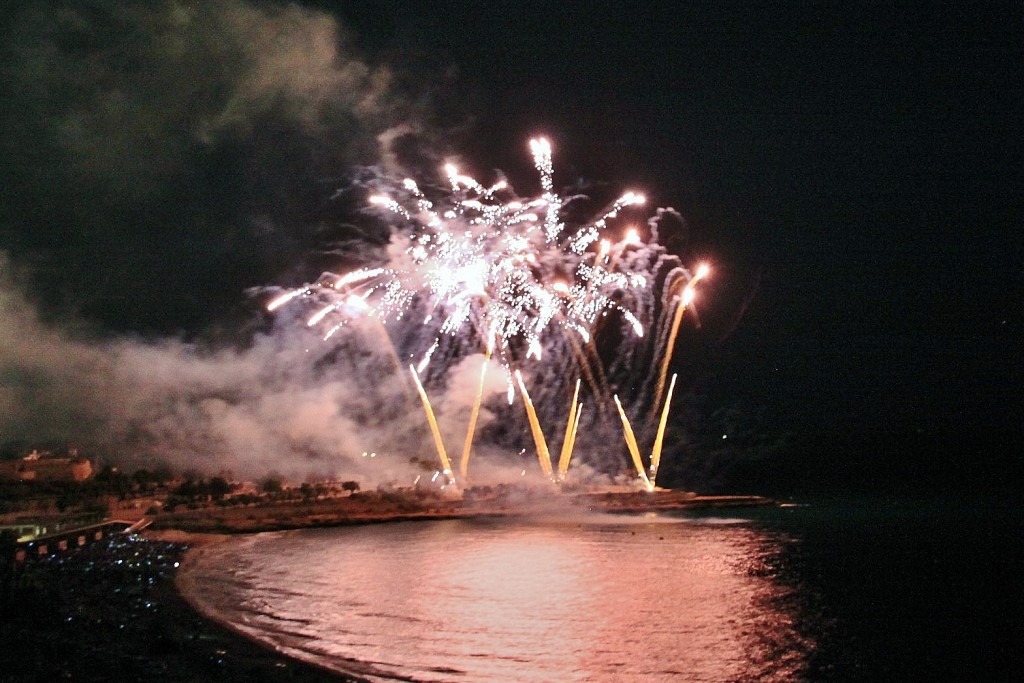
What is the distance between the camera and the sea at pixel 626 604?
12234mm

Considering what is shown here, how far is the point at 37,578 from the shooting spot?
17.8 meters

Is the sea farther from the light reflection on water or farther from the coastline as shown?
the coastline

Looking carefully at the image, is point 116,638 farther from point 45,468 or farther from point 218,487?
point 45,468

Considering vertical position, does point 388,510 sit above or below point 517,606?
above

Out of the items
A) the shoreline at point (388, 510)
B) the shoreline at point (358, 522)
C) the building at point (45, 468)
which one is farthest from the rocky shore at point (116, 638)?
the building at point (45, 468)

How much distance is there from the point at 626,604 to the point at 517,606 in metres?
2.34

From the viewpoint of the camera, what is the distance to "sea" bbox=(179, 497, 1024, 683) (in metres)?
12.2

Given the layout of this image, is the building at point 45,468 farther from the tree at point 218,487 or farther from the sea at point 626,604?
the sea at point 626,604

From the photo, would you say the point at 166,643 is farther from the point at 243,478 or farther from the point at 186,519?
the point at 243,478

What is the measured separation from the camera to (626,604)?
17.4m

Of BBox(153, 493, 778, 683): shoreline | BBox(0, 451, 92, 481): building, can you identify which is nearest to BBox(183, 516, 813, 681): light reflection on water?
BBox(153, 493, 778, 683): shoreline

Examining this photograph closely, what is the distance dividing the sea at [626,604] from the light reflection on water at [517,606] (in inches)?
2.3

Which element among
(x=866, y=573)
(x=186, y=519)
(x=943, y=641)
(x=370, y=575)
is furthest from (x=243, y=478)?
(x=943, y=641)

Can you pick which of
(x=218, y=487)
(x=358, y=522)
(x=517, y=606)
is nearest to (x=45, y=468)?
(x=218, y=487)
